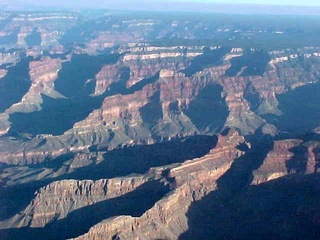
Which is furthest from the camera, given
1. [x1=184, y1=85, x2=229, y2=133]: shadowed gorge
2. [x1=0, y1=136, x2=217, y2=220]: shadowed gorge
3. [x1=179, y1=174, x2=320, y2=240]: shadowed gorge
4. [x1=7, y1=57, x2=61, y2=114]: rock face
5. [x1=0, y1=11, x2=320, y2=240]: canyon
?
[x1=7, y1=57, x2=61, y2=114]: rock face

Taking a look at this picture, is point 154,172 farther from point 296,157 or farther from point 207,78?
point 207,78

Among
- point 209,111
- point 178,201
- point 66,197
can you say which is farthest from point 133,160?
point 209,111

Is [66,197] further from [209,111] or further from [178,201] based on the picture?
[209,111]

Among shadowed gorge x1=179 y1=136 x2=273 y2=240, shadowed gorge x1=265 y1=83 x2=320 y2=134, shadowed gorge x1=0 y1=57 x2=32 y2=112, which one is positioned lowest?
shadowed gorge x1=0 y1=57 x2=32 y2=112

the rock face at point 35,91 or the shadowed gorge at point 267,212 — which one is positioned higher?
the shadowed gorge at point 267,212

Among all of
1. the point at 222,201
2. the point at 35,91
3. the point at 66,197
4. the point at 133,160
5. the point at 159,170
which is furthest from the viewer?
the point at 35,91

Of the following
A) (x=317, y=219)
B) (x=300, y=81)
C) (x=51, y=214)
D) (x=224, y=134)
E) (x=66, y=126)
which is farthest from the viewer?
(x=300, y=81)

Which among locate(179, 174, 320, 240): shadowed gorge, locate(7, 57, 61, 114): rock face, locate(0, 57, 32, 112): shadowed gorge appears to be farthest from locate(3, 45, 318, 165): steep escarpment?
locate(179, 174, 320, 240): shadowed gorge

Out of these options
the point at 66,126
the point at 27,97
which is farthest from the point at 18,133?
the point at 27,97

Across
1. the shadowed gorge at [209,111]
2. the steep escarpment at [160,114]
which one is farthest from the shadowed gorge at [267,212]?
the shadowed gorge at [209,111]

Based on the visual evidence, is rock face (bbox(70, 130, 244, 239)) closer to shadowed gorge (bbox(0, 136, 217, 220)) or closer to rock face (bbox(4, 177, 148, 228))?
shadowed gorge (bbox(0, 136, 217, 220))

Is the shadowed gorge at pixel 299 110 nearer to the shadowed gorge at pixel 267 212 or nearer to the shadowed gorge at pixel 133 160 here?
the shadowed gorge at pixel 133 160
